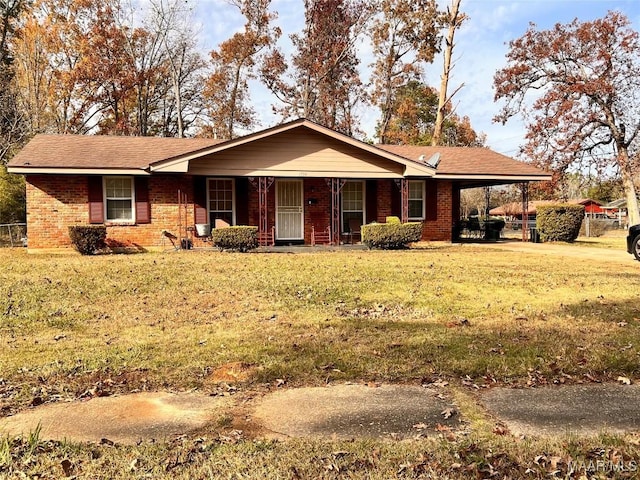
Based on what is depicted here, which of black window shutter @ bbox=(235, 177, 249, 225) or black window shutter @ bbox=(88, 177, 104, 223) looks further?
black window shutter @ bbox=(235, 177, 249, 225)

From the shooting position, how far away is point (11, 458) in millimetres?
3051

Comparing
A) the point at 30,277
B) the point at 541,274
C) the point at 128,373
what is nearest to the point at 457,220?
the point at 541,274

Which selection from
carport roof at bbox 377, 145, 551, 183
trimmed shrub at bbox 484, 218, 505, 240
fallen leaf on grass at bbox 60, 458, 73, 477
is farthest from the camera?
trimmed shrub at bbox 484, 218, 505, 240

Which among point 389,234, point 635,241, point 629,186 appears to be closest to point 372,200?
point 389,234

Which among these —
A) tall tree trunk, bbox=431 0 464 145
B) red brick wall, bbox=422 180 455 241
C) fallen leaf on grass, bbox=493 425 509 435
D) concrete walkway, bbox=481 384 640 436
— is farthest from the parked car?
tall tree trunk, bbox=431 0 464 145

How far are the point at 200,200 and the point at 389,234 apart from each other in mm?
6186

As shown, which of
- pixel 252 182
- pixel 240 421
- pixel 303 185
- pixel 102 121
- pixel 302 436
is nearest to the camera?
pixel 302 436

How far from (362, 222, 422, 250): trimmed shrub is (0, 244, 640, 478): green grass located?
4.17m

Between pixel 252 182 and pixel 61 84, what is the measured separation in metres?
19.7

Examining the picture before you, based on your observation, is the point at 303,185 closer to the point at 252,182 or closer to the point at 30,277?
the point at 252,182

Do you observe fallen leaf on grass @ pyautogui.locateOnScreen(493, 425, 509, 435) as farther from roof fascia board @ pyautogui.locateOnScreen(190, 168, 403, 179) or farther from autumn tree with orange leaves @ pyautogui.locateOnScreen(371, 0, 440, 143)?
autumn tree with orange leaves @ pyautogui.locateOnScreen(371, 0, 440, 143)

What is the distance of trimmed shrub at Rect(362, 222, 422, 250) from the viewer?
15094 mm

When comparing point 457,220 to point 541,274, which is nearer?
point 541,274

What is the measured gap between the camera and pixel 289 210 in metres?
17.4
